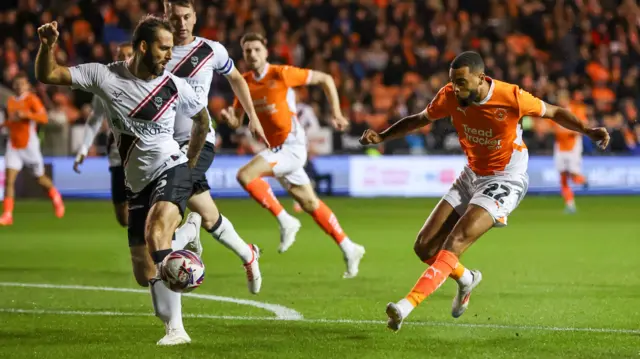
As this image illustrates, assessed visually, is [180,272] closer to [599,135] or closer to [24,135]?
[599,135]

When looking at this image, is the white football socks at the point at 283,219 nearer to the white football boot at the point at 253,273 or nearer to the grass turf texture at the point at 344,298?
the grass turf texture at the point at 344,298

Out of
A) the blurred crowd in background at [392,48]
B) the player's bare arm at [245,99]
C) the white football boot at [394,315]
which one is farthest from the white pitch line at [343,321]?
the blurred crowd in background at [392,48]

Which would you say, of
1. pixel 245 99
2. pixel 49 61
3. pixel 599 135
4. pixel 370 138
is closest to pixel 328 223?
pixel 245 99

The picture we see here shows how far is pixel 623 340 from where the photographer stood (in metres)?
7.06

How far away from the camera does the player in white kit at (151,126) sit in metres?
6.89

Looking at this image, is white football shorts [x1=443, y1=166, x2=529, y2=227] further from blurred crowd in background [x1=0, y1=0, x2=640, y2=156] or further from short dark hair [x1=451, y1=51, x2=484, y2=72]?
blurred crowd in background [x1=0, y1=0, x2=640, y2=156]

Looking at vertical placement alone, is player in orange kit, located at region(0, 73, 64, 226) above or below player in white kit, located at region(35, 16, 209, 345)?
below

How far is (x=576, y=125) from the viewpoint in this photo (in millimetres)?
7691

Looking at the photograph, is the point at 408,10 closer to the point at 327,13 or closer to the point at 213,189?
the point at 327,13

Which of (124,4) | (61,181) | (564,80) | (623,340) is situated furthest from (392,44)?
(623,340)

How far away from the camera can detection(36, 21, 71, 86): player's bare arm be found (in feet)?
21.1

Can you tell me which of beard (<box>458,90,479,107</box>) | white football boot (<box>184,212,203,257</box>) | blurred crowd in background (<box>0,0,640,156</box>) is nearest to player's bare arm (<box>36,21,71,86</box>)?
white football boot (<box>184,212,203,257</box>)

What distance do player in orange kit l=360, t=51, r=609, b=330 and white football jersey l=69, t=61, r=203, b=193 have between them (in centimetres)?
146

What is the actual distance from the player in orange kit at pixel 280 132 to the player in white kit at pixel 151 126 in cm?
394
